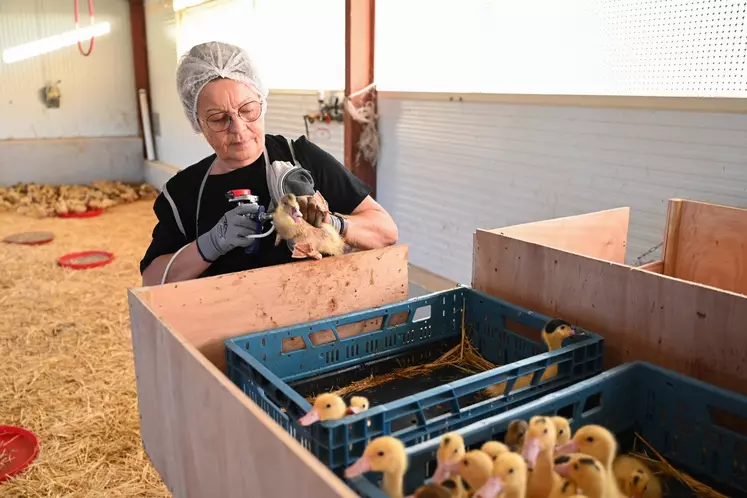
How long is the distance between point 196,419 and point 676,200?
150 centimetres

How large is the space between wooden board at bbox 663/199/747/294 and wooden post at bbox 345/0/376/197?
1.91 metres

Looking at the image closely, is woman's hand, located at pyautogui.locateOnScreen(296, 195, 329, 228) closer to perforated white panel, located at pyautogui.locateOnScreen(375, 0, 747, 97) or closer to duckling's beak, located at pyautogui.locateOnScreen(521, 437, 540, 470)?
duckling's beak, located at pyautogui.locateOnScreen(521, 437, 540, 470)

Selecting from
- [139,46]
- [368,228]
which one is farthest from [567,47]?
[139,46]

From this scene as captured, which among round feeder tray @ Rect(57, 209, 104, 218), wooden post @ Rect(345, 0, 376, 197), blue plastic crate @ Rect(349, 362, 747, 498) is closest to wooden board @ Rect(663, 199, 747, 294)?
blue plastic crate @ Rect(349, 362, 747, 498)

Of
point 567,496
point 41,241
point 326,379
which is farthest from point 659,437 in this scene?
point 41,241

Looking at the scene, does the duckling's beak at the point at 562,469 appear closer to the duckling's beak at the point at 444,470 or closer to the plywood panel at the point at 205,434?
the duckling's beak at the point at 444,470

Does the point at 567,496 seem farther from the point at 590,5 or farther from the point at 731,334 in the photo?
the point at 590,5

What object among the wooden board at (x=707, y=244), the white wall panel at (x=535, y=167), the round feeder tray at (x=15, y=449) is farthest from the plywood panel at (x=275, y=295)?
the round feeder tray at (x=15, y=449)

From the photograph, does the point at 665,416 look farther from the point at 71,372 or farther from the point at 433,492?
the point at 71,372

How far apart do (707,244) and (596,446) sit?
3.57 feet

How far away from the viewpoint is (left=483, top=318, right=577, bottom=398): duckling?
1.18m

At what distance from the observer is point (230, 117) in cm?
156

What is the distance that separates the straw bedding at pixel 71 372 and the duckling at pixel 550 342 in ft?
4.57

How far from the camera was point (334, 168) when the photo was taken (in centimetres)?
168
